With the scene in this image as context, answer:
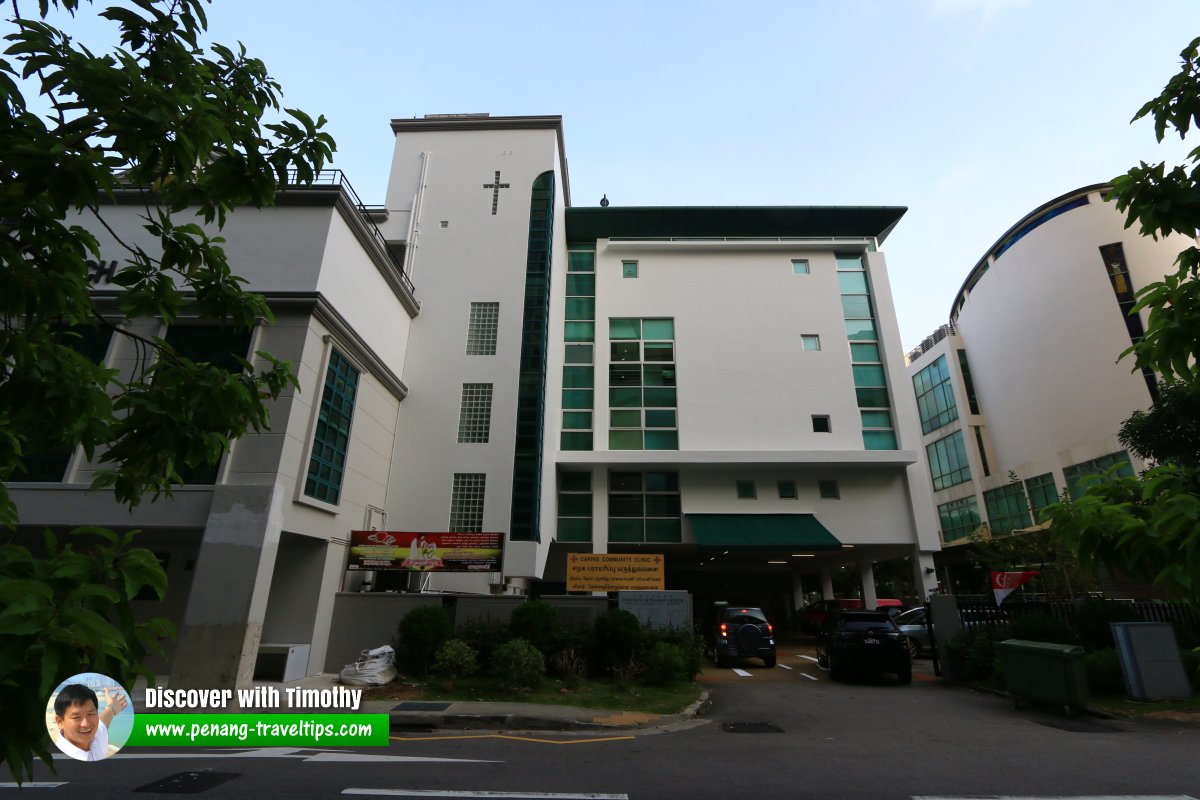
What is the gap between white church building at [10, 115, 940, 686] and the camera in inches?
552

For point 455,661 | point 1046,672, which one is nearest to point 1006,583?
point 1046,672

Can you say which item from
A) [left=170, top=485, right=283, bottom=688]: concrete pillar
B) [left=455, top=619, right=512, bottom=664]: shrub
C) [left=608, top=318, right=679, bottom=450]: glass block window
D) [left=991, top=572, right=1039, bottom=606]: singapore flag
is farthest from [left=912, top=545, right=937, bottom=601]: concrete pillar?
[left=170, top=485, right=283, bottom=688]: concrete pillar

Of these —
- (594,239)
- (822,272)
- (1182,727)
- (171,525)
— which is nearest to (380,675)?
(171,525)

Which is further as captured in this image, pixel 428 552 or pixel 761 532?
pixel 761 532

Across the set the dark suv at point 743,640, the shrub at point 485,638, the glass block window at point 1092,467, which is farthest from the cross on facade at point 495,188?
the glass block window at point 1092,467

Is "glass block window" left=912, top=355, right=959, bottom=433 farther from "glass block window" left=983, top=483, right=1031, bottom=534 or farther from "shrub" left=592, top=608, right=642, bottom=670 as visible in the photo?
"shrub" left=592, top=608, right=642, bottom=670

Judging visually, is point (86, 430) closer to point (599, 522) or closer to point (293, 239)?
point (293, 239)

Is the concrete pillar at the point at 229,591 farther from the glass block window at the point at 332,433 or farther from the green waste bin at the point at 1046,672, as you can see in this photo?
the green waste bin at the point at 1046,672

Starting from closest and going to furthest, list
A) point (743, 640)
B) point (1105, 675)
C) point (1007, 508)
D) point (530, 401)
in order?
point (1105, 675) → point (743, 640) → point (530, 401) → point (1007, 508)

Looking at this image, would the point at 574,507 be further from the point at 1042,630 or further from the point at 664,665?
the point at 1042,630

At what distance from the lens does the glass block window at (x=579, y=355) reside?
85.9ft

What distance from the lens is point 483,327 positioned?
22.0m

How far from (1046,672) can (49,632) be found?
14441 mm

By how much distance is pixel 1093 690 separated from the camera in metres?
12.1
